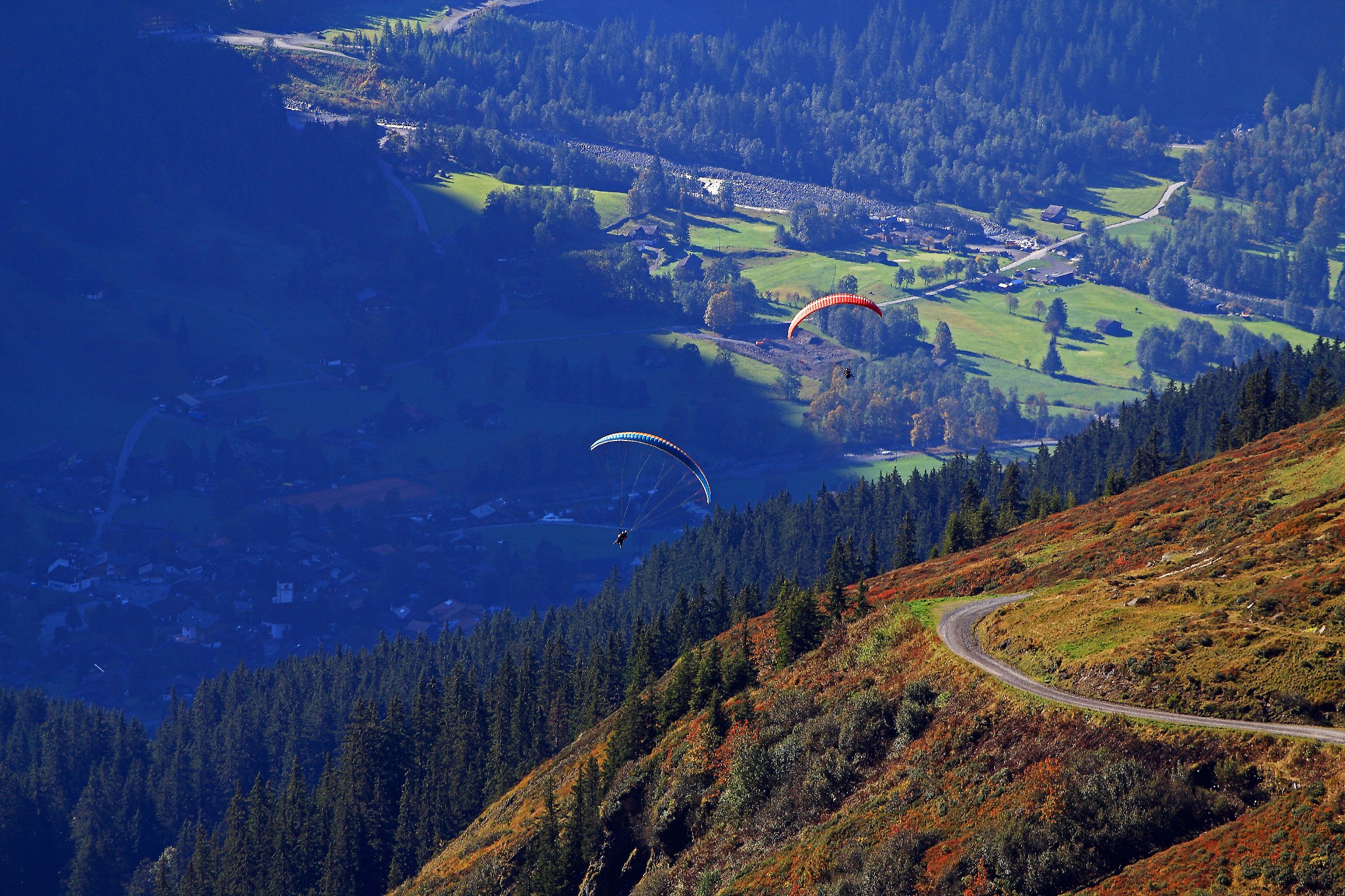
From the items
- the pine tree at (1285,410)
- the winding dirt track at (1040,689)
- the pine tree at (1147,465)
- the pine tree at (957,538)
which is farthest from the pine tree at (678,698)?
the pine tree at (1285,410)

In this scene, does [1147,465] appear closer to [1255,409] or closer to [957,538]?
[1255,409]

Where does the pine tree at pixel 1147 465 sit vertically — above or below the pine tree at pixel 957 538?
above

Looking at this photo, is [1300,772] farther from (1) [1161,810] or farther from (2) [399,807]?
(2) [399,807]

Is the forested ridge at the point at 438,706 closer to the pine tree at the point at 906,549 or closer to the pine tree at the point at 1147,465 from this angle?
the pine tree at the point at 1147,465

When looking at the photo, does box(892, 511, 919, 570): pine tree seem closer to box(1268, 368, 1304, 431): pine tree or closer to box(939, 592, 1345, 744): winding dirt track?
box(1268, 368, 1304, 431): pine tree

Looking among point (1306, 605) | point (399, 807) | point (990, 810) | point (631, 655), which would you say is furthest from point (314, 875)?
point (1306, 605)

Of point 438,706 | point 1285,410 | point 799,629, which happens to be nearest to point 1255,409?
point 1285,410

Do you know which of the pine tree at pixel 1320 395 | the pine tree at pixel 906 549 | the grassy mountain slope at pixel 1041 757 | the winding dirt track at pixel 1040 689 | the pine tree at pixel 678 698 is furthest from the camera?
the pine tree at pixel 906 549
